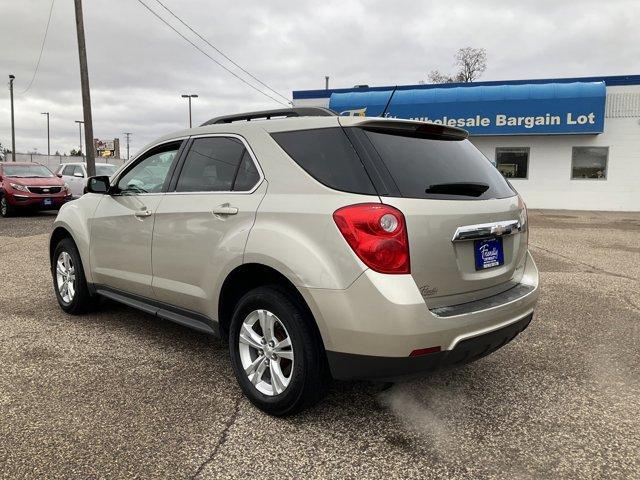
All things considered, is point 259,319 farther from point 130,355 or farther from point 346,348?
point 130,355

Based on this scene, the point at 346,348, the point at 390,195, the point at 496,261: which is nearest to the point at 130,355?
the point at 346,348

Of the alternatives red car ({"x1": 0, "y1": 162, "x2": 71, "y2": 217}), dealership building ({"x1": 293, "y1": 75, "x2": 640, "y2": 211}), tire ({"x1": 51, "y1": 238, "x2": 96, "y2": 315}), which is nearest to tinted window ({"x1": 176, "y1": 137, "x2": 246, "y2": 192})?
tire ({"x1": 51, "y1": 238, "x2": 96, "y2": 315})

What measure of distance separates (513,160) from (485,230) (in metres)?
18.2

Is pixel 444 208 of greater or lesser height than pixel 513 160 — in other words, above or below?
below

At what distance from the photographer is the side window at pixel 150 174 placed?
399 centimetres

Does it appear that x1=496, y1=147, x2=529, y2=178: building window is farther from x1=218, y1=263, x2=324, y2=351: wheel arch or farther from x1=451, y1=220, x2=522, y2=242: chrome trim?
x1=218, y1=263, x2=324, y2=351: wheel arch

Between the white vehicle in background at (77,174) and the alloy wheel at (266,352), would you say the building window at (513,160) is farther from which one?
the alloy wheel at (266,352)

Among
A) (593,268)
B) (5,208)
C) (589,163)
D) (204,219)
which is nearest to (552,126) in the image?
(589,163)

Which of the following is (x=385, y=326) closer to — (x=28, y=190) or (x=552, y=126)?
(x=28, y=190)

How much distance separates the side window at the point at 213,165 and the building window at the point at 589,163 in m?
18.4

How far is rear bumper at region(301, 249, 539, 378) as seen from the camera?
8.27 feet

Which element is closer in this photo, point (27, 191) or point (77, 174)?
point (27, 191)

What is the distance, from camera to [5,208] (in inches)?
590

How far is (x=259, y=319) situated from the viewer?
3064 mm
